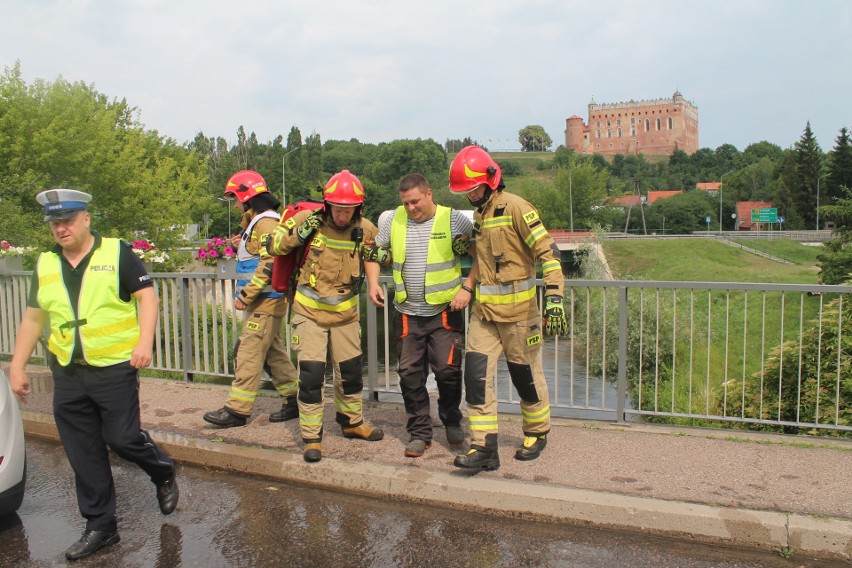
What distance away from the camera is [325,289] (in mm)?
5199

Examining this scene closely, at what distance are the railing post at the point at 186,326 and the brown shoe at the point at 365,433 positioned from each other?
2.87 metres

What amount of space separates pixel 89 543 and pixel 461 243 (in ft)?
9.51

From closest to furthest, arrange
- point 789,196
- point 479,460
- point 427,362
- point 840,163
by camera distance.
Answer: point 479,460 < point 427,362 < point 840,163 < point 789,196

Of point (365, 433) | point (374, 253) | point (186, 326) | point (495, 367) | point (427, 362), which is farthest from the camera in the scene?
point (186, 326)

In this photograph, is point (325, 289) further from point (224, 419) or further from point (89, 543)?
point (89, 543)

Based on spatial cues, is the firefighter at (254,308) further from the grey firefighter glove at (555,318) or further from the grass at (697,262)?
the grass at (697,262)

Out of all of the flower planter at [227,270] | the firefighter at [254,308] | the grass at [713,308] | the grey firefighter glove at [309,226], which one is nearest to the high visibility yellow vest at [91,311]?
the grey firefighter glove at [309,226]

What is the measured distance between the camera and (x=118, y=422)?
153 inches

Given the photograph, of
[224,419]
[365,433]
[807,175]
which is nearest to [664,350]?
[365,433]

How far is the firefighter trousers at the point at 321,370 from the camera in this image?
513 cm

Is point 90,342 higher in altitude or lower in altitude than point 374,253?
lower

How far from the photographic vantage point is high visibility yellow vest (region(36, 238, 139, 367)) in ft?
12.6

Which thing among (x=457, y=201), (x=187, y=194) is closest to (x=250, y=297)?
(x=187, y=194)

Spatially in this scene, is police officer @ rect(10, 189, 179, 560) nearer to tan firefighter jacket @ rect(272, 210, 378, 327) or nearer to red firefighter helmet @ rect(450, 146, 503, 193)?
tan firefighter jacket @ rect(272, 210, 378, 327)
